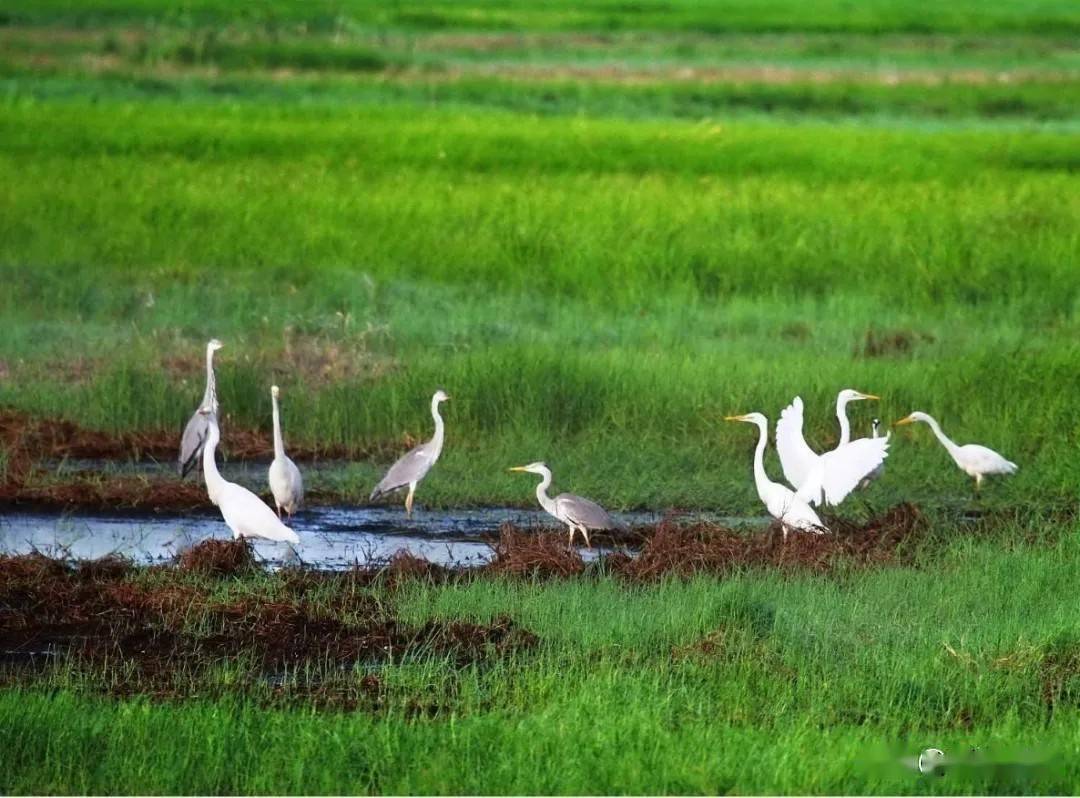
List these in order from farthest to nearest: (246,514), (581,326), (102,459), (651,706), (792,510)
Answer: (581,326) → (102,459) → (792,510) → (246,514) → (651,706)

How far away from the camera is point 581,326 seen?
11.8 meters

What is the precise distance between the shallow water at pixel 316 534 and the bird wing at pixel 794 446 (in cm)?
66

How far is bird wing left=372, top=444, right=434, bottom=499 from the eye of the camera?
781 cm

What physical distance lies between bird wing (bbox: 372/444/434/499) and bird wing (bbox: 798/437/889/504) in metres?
1.44

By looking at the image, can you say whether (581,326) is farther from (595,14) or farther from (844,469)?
(595,14)

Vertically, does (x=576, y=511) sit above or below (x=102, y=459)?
above

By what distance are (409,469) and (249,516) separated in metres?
0.94

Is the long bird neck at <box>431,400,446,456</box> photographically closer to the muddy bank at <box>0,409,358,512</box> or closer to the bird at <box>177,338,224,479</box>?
the muddy bank at <box>0,409,358,512</box>

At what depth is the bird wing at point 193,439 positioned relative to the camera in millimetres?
7910

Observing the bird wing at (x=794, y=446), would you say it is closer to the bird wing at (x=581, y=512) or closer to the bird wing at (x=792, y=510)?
the bird wing at (x=792, y=510)

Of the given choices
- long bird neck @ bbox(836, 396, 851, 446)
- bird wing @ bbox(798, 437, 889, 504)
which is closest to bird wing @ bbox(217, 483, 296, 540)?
bird wing @ bbox(798, 437, 889, 504)

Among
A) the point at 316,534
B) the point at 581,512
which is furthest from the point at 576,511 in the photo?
the point at 316,534

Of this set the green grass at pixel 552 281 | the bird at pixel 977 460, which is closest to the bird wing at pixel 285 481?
the green grass at pixel 552 281

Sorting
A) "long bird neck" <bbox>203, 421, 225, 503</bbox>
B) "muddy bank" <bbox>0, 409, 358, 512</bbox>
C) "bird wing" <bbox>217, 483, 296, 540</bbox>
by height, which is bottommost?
"muddy bank" <bbox>0, 409, 358, 512</bbox>
